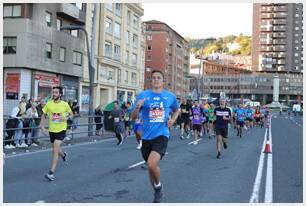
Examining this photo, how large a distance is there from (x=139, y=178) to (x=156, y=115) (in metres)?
2.72

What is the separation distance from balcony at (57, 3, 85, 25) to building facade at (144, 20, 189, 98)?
44652mm

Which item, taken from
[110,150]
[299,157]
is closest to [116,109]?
[110,150]

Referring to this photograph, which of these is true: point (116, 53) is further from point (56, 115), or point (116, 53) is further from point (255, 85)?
point (255, 85)

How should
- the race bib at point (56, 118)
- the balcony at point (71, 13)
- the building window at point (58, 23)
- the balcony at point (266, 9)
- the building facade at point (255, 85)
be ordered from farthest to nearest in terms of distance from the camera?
the building facade at point (255, 85)
the balcony at point (266, 9)
the building window at point (58, 23)
the balcony at point (71, 13)
the race bib at point (56, 118)

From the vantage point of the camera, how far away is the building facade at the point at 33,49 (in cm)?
3472

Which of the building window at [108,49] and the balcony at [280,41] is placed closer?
the building window at [108,49]

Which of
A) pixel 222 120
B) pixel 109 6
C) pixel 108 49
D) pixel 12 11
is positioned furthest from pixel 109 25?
pixel 222 120

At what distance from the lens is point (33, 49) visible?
35.2 metres

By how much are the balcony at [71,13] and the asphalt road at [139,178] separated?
26206mm

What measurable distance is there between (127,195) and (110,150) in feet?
26.2

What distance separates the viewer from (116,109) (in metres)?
18.9

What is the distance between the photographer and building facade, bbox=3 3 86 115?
3472 centimetres

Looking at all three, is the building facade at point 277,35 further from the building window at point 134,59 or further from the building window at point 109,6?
the building window at point 109,6

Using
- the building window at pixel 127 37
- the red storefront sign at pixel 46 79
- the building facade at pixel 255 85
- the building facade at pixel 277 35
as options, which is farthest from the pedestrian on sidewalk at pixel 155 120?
the building facade at pixel 277 35
